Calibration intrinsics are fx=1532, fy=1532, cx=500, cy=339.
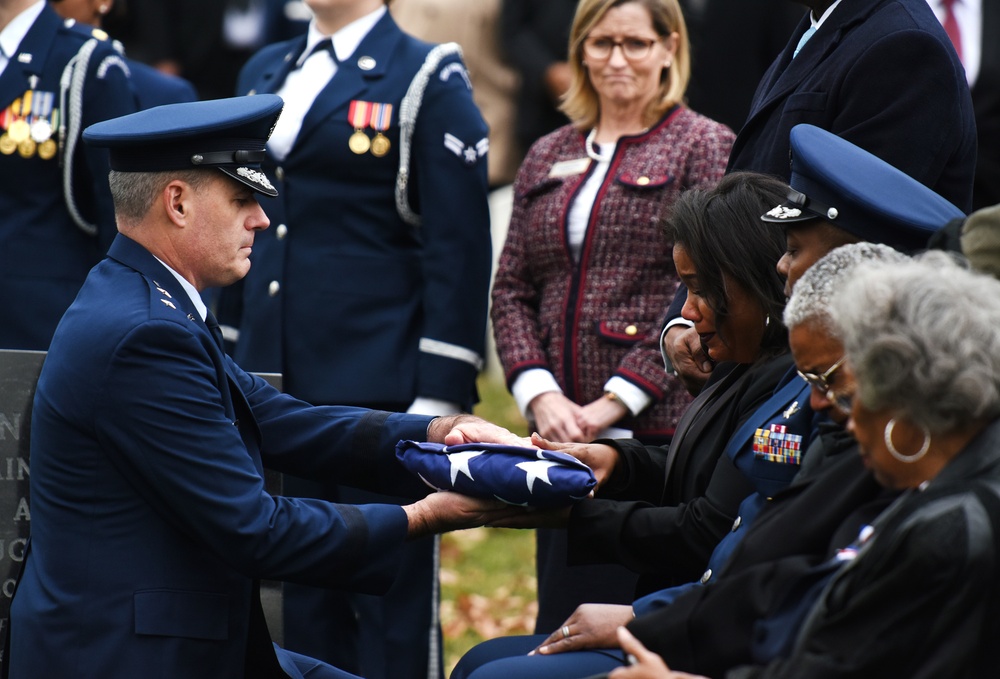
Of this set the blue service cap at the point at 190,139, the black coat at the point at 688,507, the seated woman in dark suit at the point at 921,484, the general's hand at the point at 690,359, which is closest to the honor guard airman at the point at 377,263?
the general's hand at the point at 690,359

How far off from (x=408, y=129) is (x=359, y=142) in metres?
0.17

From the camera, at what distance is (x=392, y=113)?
517cm

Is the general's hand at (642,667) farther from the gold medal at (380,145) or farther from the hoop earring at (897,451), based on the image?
the gold medal at (380,145)

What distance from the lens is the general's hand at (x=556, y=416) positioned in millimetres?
4945

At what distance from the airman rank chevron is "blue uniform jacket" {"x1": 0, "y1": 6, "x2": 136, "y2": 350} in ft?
9.97

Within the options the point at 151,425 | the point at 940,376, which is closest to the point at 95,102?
the point at 151,425

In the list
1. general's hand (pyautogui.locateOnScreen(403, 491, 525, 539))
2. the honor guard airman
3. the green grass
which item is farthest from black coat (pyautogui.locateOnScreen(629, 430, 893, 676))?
the green grass

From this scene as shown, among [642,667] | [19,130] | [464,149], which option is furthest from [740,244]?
[19,130]

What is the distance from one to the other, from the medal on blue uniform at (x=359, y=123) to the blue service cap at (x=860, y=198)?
208 cm

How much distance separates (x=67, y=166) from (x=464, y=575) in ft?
9.37

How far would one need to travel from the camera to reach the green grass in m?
6.49

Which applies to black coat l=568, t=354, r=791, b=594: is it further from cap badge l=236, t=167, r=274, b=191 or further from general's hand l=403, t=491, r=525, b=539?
cap badge l=236, t=167, r=274, b=191

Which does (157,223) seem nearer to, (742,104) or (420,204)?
(420,204)

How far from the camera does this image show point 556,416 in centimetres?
500
